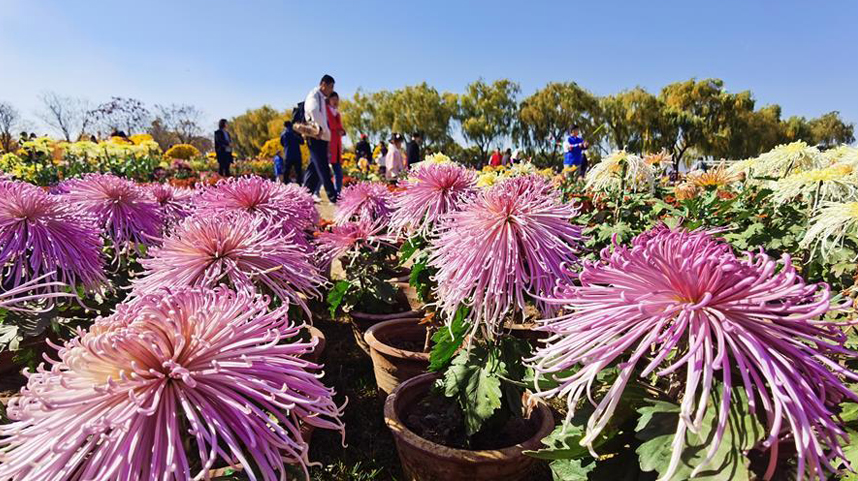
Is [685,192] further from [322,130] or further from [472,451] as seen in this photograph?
[322,130]

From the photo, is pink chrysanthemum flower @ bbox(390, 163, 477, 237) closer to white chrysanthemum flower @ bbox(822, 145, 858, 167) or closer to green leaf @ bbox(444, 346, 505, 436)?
green leaf @ bbox(444, 346, 505, 436)

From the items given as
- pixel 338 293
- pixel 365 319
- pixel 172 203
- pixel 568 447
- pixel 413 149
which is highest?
pixel 413 149

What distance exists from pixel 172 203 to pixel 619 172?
10.2ft

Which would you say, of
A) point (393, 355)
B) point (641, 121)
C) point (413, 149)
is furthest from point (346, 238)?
point (641, 121)

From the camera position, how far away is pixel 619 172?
360cm

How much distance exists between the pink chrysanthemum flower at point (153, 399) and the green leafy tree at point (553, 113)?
138 feet

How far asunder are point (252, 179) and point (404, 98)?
156 ft

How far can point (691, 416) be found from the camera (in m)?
0.80

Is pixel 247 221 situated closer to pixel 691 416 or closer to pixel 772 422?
pixel 691 416

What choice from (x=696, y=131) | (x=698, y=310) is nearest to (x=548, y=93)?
(x=696, y=131)

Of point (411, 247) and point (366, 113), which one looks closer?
point (411, 247)

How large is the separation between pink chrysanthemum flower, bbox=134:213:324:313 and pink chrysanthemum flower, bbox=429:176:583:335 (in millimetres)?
531

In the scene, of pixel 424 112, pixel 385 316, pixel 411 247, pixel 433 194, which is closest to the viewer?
pixel 433 194

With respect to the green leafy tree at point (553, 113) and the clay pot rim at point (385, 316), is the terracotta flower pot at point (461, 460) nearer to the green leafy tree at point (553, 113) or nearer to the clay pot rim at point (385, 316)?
the clay pot rim at point (385, 316)
